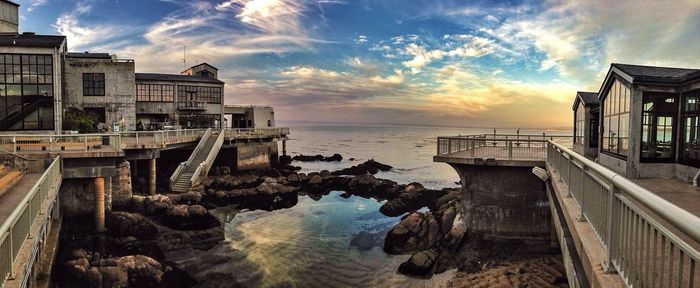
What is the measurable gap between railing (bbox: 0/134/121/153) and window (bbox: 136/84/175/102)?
2169 cm

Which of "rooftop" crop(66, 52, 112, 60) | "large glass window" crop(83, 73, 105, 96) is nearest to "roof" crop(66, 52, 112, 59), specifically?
"rooftop" crop(66, 52, 112, 60)

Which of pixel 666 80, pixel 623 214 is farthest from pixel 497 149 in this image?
pixel 623 214

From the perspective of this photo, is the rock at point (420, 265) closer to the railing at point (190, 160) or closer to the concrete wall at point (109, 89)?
the railing at point (190, 160)

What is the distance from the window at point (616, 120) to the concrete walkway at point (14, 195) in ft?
56.4

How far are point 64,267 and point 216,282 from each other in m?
4.87

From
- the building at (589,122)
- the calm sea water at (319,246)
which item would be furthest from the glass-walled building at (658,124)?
the calm sea water at (319,246)

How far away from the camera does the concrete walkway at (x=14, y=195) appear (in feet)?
32.3

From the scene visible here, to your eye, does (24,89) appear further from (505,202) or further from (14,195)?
(505,202)

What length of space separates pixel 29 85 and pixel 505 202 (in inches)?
1191

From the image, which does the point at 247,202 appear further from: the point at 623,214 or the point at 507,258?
the point at 623,214

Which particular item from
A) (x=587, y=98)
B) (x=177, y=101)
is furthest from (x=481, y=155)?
(x=177, y=101)

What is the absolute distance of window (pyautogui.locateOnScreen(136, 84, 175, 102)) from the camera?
40531 millimetres

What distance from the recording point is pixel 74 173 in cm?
1831

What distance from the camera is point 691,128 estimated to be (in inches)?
475
